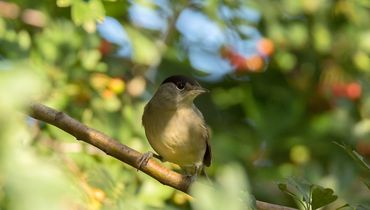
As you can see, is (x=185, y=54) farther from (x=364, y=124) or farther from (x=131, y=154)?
(x=131, y=154)

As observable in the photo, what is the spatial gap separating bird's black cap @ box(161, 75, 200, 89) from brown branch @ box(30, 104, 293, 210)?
1.82 metres

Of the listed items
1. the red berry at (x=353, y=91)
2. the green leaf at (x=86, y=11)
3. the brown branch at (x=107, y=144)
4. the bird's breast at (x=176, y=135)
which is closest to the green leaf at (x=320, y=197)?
the brown branch at (x=107, y=144)

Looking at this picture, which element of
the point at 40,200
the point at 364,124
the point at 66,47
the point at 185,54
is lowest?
the point at 40,200

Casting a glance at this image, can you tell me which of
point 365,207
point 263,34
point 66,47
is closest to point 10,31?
point 66,47

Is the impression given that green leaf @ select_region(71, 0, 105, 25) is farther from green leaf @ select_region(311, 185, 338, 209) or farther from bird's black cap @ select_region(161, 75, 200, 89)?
bird's black cap @ select_region(161, 75, 200, 89)

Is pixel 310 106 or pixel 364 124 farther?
pixel 310 106

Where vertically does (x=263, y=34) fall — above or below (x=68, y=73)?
above

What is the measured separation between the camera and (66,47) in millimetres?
4387

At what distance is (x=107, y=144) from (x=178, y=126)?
68.2 inches

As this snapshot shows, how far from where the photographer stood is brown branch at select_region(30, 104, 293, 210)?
285 cm

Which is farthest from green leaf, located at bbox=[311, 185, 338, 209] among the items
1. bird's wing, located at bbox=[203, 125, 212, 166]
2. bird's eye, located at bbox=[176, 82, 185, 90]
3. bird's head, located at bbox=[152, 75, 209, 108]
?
bird's eye, located at bbox=[176, 82, 185, 90]

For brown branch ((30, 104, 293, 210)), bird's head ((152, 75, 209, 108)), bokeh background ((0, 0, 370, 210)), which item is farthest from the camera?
bird's head ((152, 75, 209, 108))

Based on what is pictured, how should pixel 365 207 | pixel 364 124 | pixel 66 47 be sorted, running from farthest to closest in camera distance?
pixel 364 124 → pixel 66 47 → pixel 365 207

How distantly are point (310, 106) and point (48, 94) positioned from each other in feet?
8.14
